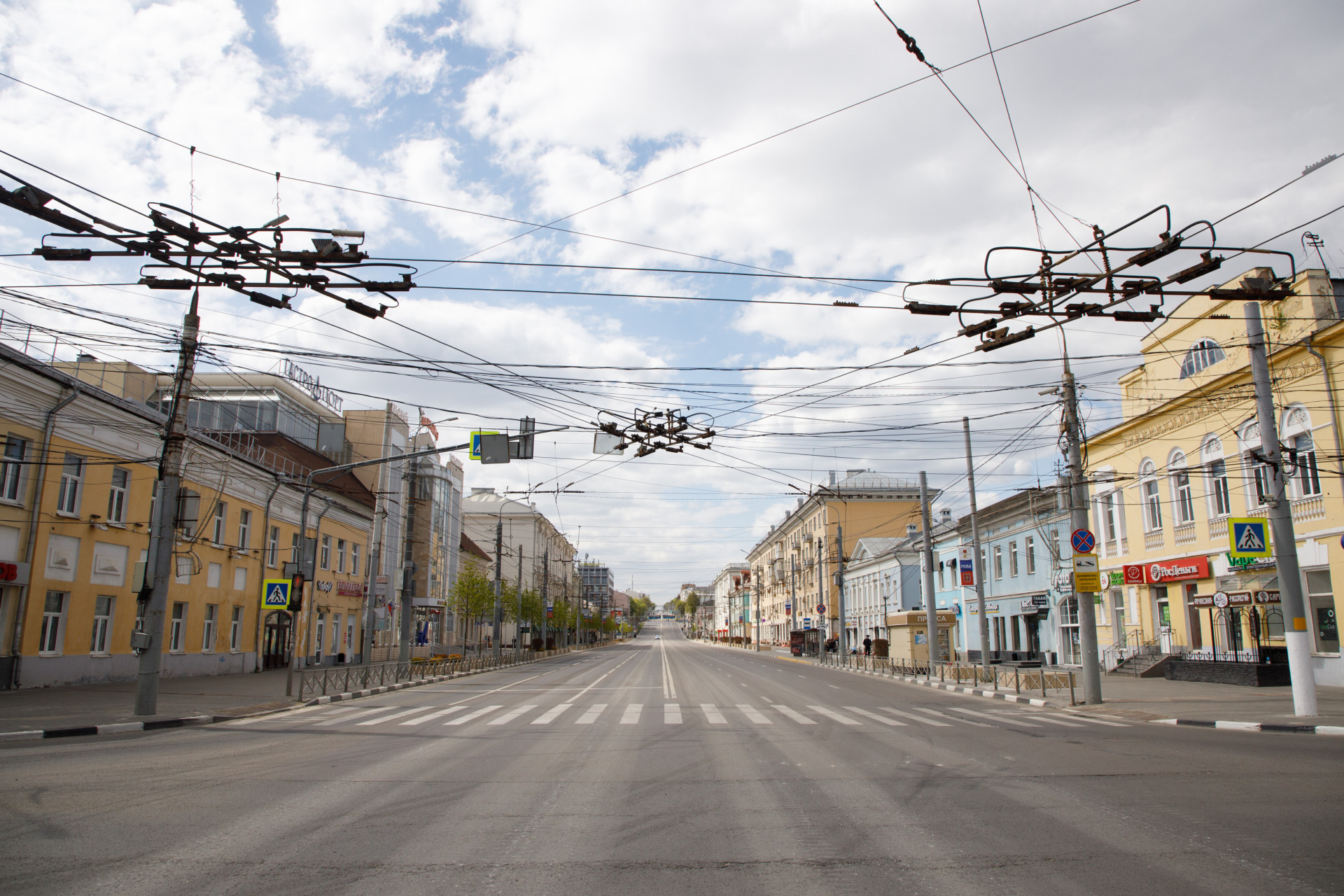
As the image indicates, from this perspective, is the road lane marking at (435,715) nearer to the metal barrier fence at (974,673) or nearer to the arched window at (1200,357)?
the metal barrier fence at (974,673)

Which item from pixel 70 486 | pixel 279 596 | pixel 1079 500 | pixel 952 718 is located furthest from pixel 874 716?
pixel 70 486

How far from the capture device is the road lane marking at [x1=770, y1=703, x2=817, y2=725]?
16688 mm

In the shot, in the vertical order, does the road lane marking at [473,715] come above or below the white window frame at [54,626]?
below

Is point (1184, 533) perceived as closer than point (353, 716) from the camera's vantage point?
No

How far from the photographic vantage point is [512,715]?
18.2 m

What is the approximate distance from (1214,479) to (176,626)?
37.0m

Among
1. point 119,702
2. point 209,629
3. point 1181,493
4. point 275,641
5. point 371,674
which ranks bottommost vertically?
point 371,674

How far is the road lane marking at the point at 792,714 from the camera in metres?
16.7

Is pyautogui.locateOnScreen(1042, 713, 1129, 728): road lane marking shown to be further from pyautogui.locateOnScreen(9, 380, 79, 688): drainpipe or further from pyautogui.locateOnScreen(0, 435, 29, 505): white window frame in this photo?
pyautogui.locateOnScreen(0, 435, 29, 505): white window frame

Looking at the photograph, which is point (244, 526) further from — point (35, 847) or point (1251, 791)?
point (1251, 791)

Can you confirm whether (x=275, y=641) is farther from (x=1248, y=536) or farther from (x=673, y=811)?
(x=1248, y=536)

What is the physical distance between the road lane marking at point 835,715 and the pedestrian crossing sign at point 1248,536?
9933 millimetres

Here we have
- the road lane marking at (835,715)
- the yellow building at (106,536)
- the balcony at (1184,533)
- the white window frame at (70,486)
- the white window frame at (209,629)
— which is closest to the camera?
the road lane marking at (835,715)

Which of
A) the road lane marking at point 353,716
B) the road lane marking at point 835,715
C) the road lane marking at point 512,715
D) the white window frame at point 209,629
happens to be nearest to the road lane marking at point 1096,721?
the road lane marking at point 835,715
